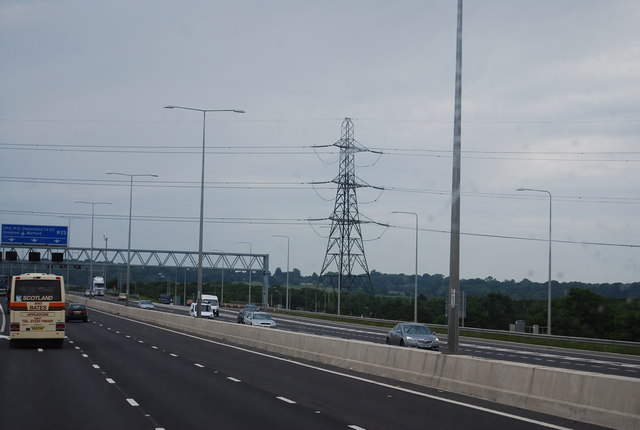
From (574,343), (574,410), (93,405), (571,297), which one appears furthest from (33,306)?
(571,297)

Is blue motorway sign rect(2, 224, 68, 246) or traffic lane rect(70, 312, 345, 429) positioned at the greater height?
blue motorway sign rect(2, 224, 68, 246)

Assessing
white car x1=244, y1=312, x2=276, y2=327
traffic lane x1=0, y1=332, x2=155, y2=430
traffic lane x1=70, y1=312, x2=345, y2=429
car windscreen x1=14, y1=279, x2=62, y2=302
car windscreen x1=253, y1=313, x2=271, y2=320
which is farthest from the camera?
car windscreen x1=253, y1=313, x2=271, y2=320

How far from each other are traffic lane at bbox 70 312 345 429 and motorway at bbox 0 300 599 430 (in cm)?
2

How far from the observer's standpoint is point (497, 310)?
11444 centimetres

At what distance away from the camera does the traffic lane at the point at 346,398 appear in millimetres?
15352

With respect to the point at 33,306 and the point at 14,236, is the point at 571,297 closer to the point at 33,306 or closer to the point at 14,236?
the point at 14,236

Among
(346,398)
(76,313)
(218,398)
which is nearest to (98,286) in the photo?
(76,313)

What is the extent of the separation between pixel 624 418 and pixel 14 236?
75.3 meters

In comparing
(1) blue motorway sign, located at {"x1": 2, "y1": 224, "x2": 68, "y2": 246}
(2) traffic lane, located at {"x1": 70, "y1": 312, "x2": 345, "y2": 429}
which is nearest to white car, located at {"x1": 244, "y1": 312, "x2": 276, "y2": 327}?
(2) traffic lane, located at {"x1": 70, "y1": 312, "x2": 345, "y2": 429}

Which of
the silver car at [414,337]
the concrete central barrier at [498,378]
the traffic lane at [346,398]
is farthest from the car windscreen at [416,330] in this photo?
the traffic lane at [346,398]

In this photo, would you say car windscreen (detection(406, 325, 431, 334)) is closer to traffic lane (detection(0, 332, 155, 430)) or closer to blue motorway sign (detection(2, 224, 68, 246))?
traffic lane (detection(0, 332, 155, 430))

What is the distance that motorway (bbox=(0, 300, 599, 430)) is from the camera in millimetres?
14930

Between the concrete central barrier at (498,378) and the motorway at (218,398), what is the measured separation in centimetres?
39

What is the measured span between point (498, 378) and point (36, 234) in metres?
71.3
